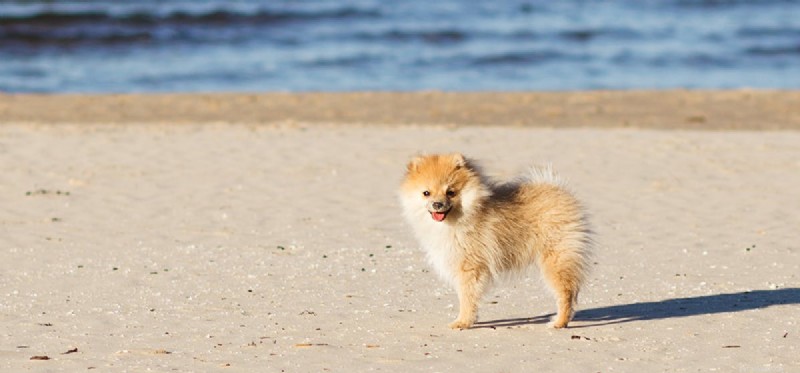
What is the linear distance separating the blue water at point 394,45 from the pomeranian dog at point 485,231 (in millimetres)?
16013

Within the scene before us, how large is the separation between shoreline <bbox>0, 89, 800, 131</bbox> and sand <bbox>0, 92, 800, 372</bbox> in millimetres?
937

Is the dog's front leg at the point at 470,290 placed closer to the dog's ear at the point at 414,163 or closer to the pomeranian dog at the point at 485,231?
the pomeranian dog at the point at 485,231

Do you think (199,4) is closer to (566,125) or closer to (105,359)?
(566,125)

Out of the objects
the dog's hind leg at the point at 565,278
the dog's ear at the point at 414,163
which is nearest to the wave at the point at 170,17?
the dog's ear at the point at 414,163

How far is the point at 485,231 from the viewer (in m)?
6.96

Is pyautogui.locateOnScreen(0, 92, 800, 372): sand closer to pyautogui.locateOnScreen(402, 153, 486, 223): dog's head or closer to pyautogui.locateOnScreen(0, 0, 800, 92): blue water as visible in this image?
pyautogui.locateOnScreen(402, 153, 486, 223): dog's head

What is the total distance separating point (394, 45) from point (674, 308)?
2356cm

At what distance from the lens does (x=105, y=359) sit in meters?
6.31

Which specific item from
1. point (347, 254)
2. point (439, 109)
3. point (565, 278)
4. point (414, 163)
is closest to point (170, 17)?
point (439, 109)

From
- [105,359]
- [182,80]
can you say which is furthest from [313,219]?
[182,80]

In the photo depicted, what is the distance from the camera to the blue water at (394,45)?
2464cm

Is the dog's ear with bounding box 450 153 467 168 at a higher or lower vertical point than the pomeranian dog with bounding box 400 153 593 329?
higher

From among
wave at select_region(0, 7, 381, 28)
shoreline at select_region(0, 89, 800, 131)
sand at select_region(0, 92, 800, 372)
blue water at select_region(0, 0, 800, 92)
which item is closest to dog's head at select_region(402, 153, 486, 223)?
sand at select_region(0, 92, 800, 372)

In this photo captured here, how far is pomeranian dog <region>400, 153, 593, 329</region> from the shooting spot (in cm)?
691
